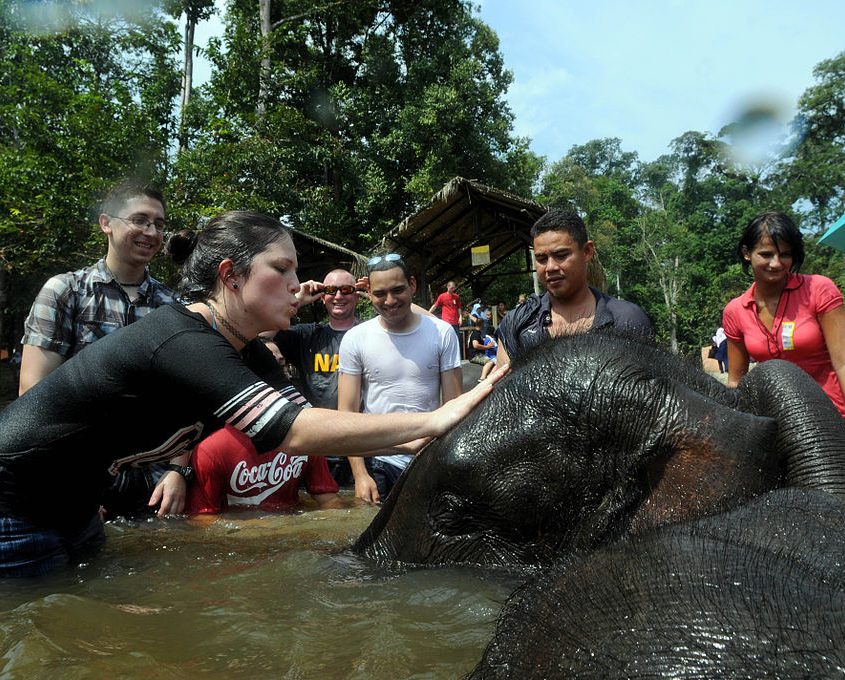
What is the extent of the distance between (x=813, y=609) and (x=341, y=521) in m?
3.20

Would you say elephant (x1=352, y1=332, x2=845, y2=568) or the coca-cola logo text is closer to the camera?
elephant (x1=352, y1=332, x2=845, y2=568)

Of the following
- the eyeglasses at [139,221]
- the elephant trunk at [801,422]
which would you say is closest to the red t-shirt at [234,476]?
the eyeglasses at [139,221]

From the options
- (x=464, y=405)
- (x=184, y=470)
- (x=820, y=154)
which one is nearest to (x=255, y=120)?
→ (x=184, y=470)

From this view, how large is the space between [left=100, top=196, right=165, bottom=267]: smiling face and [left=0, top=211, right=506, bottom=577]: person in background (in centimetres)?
146

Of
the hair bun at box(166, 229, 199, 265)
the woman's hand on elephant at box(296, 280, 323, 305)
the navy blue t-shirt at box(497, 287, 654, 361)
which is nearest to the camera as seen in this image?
the navy blue t-shirt at box(497, 287, 654, 361)

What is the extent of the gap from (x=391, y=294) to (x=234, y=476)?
5.46 feet

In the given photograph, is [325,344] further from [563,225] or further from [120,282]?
[563,225]

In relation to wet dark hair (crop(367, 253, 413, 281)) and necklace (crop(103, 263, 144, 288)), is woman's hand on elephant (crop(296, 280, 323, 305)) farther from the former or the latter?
necklace (crop(103, 263, 144, 288))

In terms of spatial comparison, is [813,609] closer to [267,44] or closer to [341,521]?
[341,521]

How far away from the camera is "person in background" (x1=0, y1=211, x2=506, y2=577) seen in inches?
104

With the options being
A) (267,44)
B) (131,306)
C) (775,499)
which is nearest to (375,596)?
(775,499)

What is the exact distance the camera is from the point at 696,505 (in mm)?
1475

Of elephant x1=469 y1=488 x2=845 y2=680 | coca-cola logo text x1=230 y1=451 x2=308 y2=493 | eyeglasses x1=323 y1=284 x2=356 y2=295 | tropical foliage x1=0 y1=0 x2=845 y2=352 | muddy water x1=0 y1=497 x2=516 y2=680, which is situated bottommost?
muddy water x1=0 y1=497 x2=516 y2=680

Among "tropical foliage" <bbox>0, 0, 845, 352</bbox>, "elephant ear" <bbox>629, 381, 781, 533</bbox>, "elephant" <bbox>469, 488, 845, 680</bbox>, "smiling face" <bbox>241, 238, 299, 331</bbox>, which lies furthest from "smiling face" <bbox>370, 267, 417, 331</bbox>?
"tropical foliage" <bbox>0, 0, 845, 352</bbox>
